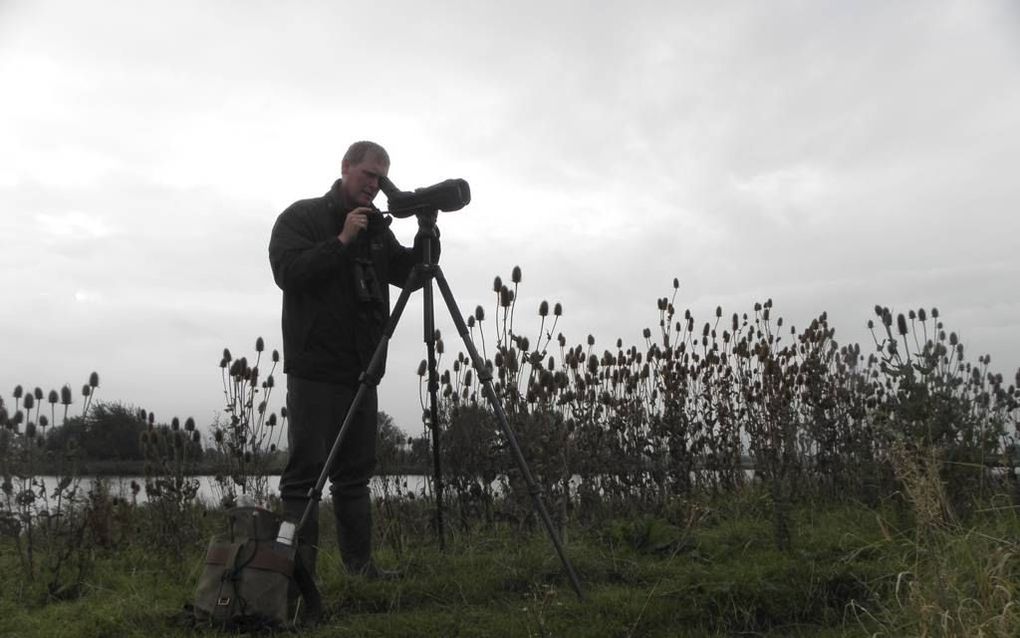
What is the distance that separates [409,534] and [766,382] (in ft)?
9.86

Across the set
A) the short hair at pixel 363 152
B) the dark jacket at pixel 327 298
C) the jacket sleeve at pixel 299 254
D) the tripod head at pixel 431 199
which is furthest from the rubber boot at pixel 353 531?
the short hair at pixel 363 152

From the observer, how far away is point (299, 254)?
408 cm

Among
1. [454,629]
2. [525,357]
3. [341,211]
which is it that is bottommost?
[454,629]

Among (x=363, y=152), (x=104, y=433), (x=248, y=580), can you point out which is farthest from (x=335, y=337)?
(x=104, y=433)

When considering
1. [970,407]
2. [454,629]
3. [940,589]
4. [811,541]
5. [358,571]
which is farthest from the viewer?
[970,407]

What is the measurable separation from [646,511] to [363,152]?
3369 mm

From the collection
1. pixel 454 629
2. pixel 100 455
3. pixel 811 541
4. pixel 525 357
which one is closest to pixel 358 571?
pixel 454 629

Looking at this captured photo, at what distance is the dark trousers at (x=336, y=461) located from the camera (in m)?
4.10

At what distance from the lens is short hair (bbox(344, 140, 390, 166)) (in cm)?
425

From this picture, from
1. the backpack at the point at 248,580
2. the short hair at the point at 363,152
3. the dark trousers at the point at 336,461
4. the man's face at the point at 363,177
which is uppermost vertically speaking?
the short hair at the point at 363,152

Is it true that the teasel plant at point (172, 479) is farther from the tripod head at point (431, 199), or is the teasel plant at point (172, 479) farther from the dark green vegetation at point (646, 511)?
the tripod head at point (431, 199)

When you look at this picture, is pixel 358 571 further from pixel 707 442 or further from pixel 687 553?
pixel 707 442

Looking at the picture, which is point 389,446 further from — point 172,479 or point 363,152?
point 363,152

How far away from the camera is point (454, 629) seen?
3.60 metres
